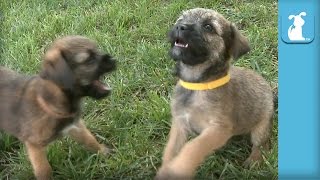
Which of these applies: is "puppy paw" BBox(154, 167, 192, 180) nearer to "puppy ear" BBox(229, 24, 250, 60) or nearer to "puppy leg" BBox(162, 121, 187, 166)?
"puppy leg" BBox(162, 121, 187, 166)

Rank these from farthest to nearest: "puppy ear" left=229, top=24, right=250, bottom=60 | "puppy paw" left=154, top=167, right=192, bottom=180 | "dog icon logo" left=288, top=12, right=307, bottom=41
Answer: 1. "puppy ear" left=229, top=24, right=250, bottom=60
2. "puppy paw" left=154, top=167, right=192, bottom=180
3. "dog icon logo" left=288, top=12, right=307, bottom=41

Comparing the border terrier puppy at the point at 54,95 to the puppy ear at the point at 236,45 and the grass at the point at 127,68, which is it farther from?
the puppy ear at the point at 236,45

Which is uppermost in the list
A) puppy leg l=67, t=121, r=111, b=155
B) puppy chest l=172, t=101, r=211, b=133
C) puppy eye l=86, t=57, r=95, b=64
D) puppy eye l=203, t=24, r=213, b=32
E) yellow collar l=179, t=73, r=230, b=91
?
puppy eye l=203, t=24, r=213, b=32

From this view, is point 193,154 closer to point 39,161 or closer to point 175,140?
point 175,140

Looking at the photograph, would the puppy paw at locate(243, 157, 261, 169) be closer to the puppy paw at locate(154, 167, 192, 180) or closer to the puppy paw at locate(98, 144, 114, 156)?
the puppy paw at locate(154, 167, 192, 180)

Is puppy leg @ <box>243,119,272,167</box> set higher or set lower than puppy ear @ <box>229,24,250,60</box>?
lower

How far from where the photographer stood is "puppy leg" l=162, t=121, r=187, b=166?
149 inches

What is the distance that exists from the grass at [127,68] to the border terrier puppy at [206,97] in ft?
0.81

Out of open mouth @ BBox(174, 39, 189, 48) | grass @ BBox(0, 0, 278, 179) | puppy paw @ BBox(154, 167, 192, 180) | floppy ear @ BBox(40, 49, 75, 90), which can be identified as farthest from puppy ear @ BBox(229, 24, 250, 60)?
floppy ear @ BBox(40, 49, 75, 90)

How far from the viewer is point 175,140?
12.6 ft

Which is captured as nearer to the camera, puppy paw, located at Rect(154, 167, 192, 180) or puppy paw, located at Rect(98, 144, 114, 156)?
puppy paw, located at Rect(154, 167, 192, 180)

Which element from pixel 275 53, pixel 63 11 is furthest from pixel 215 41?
pixel 63 11

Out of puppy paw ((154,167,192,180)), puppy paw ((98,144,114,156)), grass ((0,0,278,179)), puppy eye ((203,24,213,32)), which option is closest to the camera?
puppy paw ((154,167,192,180))

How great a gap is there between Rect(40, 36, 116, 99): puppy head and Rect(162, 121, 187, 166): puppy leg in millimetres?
633
